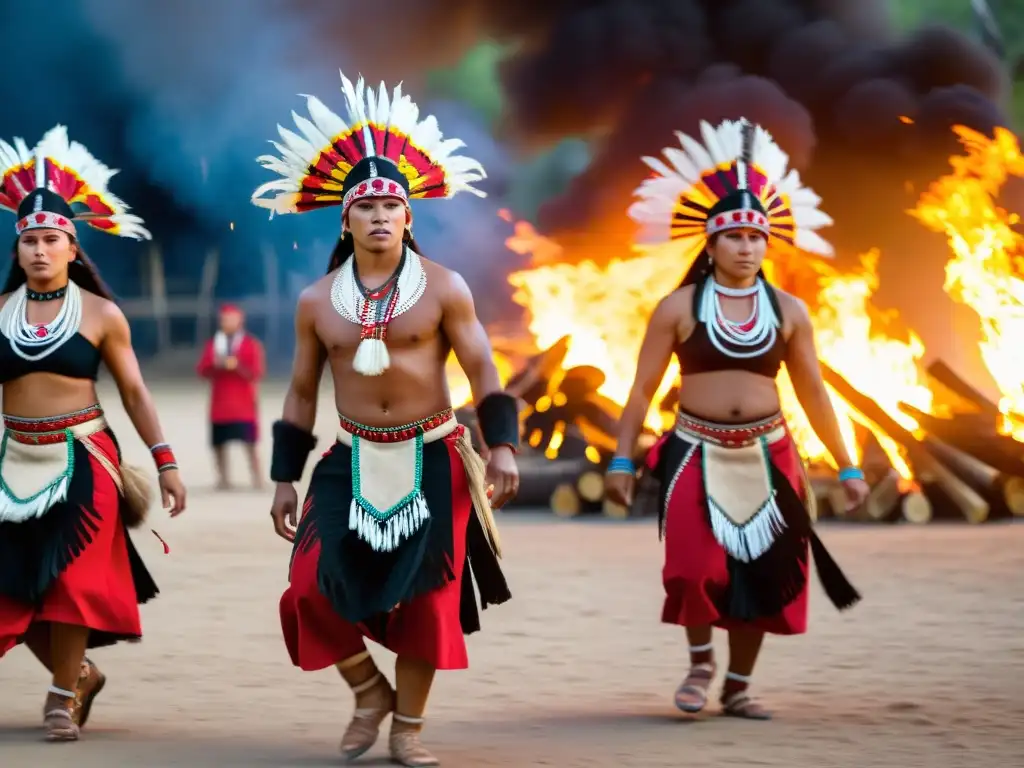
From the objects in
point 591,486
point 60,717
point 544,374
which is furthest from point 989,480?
point 60,717

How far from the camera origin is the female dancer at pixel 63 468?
5.59 metres

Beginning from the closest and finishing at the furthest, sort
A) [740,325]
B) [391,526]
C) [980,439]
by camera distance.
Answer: [391,526] → [740,325] → [980,439]

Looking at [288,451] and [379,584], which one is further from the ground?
[288,451]

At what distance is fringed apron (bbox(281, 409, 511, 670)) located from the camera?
5.16 m

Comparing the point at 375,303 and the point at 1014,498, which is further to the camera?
the point at 1014,498

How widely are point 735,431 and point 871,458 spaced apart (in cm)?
585

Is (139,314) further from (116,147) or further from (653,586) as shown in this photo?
(653,586)

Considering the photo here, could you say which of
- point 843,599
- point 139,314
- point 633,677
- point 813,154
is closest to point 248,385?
point 813,154

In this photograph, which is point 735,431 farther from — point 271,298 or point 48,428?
point 271,298

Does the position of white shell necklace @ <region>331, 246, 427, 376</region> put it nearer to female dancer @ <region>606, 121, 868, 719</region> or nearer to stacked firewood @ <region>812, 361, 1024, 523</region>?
female dancer @ <region>606, 121, 868, 719</region>

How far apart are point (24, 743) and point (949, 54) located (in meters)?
11.7

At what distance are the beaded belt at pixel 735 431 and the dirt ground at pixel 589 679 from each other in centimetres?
97

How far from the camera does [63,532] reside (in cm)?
563

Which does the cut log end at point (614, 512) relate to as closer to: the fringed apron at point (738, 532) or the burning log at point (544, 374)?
the burning log at point (544, 374)
